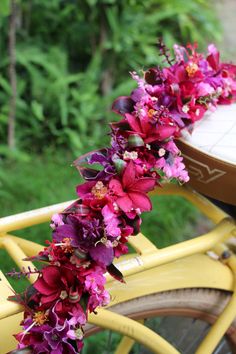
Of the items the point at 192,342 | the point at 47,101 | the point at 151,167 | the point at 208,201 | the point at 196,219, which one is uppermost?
the point at 151,167

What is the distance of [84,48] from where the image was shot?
4395mm

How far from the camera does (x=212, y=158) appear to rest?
1.38 metres

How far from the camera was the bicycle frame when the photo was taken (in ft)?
4.39

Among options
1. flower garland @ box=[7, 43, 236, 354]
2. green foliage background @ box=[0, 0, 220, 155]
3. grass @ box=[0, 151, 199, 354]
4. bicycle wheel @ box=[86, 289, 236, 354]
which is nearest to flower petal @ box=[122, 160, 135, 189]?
flower garland @ box=[7, 43, 236, 354]

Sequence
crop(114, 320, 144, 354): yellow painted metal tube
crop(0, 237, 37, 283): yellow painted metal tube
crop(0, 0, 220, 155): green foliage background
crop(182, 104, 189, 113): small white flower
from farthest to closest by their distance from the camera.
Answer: crop(0, 0, 220, 155): green foliage background < crop(114, 320, 144, 354): yellow painted metal tube < crop(182, 104, 189, 113): small white flower < crop(0, 237, 37, 283): yellow painted metal tube

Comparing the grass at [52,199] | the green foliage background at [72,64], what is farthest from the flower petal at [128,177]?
the green foliage background at [72,64]

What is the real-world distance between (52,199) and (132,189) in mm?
2207

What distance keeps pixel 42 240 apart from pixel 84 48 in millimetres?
1973

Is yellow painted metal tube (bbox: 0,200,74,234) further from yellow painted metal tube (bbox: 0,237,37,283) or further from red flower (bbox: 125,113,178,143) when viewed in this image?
red flower (bbox: 125,113,178,143)

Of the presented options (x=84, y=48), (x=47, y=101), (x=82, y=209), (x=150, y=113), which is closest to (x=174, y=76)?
(x=150, y=113)

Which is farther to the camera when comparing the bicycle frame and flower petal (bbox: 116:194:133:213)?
the bicycle frame

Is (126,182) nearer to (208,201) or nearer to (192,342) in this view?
(208,201)

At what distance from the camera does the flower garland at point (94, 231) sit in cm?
111

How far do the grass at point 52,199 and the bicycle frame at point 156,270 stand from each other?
149cm
